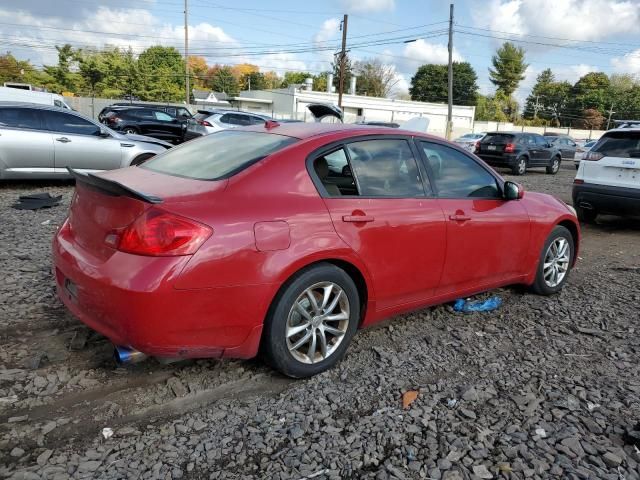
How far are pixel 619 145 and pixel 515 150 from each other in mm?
10680

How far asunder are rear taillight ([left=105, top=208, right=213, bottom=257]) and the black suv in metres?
17.6

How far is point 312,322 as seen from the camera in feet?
10.1

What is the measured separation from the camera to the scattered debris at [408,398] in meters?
2.97

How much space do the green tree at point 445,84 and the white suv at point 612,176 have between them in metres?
88.9

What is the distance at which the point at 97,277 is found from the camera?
268 cm

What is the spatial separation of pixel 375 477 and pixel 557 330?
252cm

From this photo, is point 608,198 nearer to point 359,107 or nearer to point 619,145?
point 619,145

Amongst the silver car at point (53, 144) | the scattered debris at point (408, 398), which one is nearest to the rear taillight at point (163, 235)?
the scattered debris at point (408, 398)

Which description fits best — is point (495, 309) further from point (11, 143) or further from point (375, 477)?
point (11, 143)

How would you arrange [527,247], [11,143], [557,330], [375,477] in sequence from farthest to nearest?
[11,143], [527,247], [557,330], [375,477]

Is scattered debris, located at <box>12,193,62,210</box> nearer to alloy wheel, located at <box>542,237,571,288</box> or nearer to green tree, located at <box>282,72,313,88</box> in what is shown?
alloy wheel, located at <box>542,237,571,288</box>

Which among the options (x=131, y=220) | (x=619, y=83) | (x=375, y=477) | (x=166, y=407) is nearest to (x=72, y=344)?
(x=166, y=407)

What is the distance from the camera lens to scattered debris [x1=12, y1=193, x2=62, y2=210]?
24.5 ft

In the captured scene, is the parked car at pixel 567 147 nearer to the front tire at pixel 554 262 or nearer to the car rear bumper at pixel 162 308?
the front tire at pixel 554 262
